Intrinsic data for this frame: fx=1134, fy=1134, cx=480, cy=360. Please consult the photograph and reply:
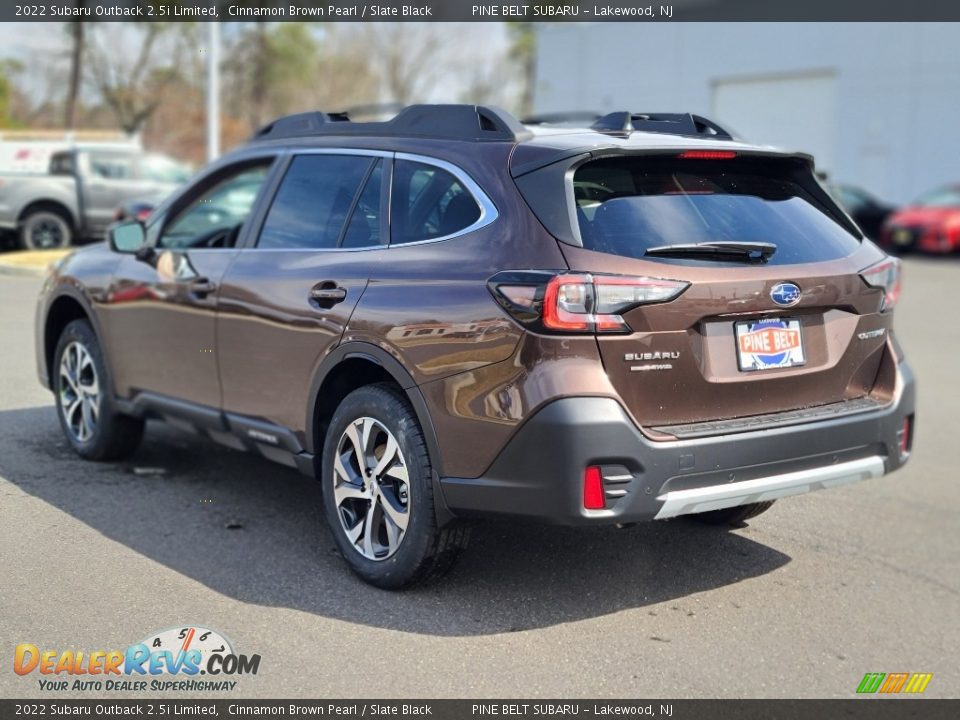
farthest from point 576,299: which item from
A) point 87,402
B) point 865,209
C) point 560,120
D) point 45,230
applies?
point 865,209

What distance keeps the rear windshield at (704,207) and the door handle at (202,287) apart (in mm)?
2030

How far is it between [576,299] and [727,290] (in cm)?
61

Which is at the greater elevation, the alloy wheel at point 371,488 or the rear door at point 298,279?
the rear door at point 298,279

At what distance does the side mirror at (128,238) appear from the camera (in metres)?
5.95

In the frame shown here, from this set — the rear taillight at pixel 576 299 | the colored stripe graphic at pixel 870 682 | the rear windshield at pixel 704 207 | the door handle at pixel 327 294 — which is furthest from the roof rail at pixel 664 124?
the colored stripe graphic at pixel 870 682

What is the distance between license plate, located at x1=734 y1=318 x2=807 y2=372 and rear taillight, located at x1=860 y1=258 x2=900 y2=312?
1.56ft

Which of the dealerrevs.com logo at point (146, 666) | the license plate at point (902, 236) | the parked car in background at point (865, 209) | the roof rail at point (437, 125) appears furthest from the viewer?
the parked car in background at point (865, 209)

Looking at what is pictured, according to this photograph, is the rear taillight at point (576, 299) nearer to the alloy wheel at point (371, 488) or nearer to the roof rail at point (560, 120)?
the alloy wheel at point (371, 488)

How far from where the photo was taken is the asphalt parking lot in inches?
151

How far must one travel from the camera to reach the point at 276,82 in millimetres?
53094

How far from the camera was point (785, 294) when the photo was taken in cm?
421

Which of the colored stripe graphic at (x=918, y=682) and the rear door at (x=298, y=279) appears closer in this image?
the colored stripe graphic at (x=918, y=682)
